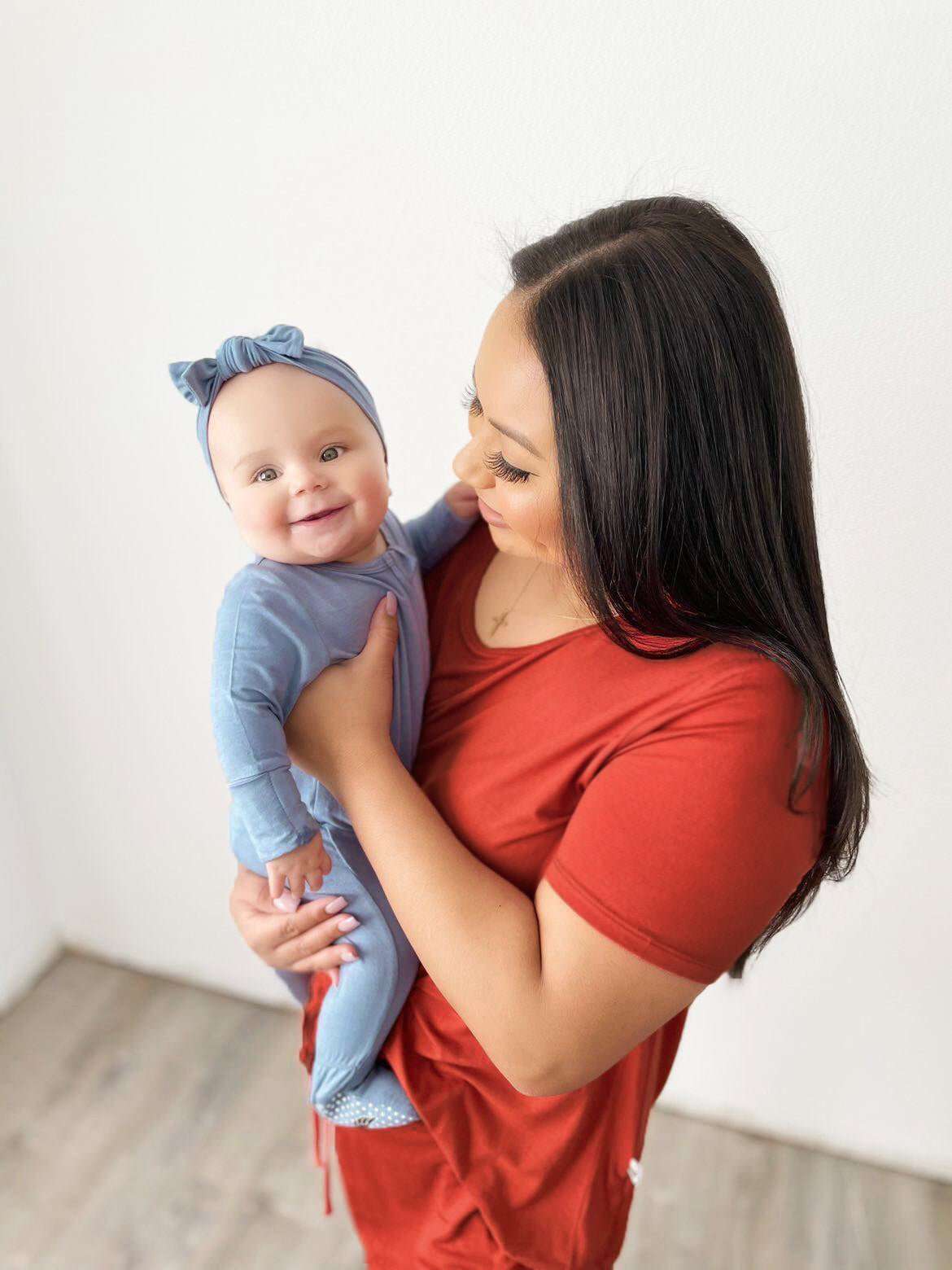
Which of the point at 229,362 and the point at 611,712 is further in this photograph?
the point at 229,362

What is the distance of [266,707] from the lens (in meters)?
1.00

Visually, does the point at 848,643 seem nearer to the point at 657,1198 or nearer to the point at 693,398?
the point at 693,398

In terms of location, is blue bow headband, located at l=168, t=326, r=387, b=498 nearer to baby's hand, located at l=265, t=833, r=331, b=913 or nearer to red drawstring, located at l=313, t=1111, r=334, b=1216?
baby's hand, located at l=265, t=833, r=331, b=913

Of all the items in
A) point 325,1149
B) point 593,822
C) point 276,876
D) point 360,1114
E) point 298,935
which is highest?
point 593,822

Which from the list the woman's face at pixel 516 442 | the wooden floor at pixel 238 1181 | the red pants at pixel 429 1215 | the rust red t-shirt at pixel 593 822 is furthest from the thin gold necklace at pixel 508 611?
the wooden floor at pixel 238 1181

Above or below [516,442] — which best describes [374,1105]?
below

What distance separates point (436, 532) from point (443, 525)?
0.04ft

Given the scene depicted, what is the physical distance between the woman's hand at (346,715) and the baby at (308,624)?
0.8 inches

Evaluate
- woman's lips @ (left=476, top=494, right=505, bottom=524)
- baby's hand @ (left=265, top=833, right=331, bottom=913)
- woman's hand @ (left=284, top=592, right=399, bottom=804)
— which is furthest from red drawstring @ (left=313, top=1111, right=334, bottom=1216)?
woman's lips @ (left=476, top=494, right=505, bottom=524)

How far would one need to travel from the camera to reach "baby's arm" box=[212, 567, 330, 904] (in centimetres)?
98

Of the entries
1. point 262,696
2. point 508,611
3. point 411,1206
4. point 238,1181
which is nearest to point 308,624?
point 262,696

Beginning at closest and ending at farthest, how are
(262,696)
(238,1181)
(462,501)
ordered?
(262,696) → (462,501) → (238,1181)

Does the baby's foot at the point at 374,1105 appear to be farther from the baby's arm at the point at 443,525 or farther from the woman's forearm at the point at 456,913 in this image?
the baby's arm at the point at 443,525

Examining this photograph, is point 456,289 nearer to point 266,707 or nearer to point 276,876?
point 266,707
